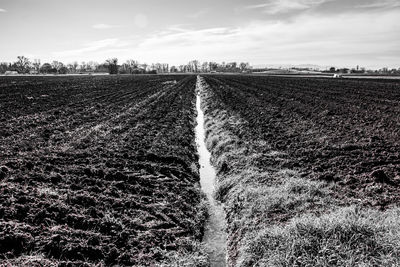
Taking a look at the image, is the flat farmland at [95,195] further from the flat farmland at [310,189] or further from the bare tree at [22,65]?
the bare tree at [22,65]

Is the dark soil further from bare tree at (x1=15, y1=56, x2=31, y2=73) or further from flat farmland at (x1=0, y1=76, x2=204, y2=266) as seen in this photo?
bare tree at (x1=15, y1=56, x2=31, y2=73)

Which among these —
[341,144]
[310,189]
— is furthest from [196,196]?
[341,144]

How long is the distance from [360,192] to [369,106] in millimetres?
16884

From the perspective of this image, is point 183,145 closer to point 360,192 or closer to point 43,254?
point 360,192

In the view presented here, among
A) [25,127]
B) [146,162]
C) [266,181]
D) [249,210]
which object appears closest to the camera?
[249,210]

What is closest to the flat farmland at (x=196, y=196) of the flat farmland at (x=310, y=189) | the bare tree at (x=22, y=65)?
the flat farmland at (x=310, y=189)

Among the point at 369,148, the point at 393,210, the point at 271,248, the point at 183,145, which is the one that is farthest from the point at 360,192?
the point at 183,145

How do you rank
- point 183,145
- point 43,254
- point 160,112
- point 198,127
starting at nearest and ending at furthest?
1. point 43,254
2. point 183,145
3. point 198,127
4. point 160,112

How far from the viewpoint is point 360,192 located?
307 inches

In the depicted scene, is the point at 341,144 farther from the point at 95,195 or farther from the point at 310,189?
the point at 95,195

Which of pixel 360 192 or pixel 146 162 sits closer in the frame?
pixel 360 192

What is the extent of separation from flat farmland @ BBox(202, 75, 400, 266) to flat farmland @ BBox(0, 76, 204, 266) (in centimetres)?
132

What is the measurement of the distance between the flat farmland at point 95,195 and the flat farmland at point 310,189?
4.32 feet

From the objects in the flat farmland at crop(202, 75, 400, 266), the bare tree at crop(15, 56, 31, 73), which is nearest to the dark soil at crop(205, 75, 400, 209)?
the flat farmland at crop(202, 75, 400, 266)
